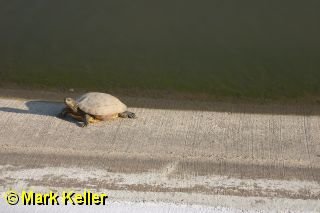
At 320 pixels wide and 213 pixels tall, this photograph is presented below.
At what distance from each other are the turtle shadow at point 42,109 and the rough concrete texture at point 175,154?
0.6 inches

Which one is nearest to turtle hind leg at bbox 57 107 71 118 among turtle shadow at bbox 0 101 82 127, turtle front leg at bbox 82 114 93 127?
turtle shadow at bbox 0 101 82 127

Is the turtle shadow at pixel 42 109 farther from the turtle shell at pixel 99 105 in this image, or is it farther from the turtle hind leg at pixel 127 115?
the turtle hind leg at pixel 127 115

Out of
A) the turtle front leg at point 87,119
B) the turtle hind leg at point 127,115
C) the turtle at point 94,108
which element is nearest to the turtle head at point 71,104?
the turtle at point 94,108

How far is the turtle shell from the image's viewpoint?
9133mm

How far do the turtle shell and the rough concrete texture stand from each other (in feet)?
0.82

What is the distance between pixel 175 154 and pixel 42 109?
2.69m

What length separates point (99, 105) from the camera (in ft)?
30.0

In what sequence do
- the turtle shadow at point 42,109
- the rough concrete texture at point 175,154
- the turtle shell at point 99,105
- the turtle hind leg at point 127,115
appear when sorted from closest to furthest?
1. the rough concrete texture at point 175,154
2. the turtle shell at point 99,105
3. the turtle hind leg at point 127,115
4. the turtle shadow at point 42,109

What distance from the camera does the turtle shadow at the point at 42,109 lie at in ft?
31.9

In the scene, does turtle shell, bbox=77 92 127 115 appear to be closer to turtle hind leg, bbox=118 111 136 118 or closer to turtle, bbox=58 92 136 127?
turtle, bbox=58 92 136 127

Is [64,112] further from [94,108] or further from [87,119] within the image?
[94,108]

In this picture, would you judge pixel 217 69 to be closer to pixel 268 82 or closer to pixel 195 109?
pixel 268 82

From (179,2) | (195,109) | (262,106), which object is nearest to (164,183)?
(195,109)

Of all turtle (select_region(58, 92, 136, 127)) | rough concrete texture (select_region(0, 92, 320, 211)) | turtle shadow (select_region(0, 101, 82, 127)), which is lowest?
rough concrete texture (select_region(0, 92, 320, 211))
